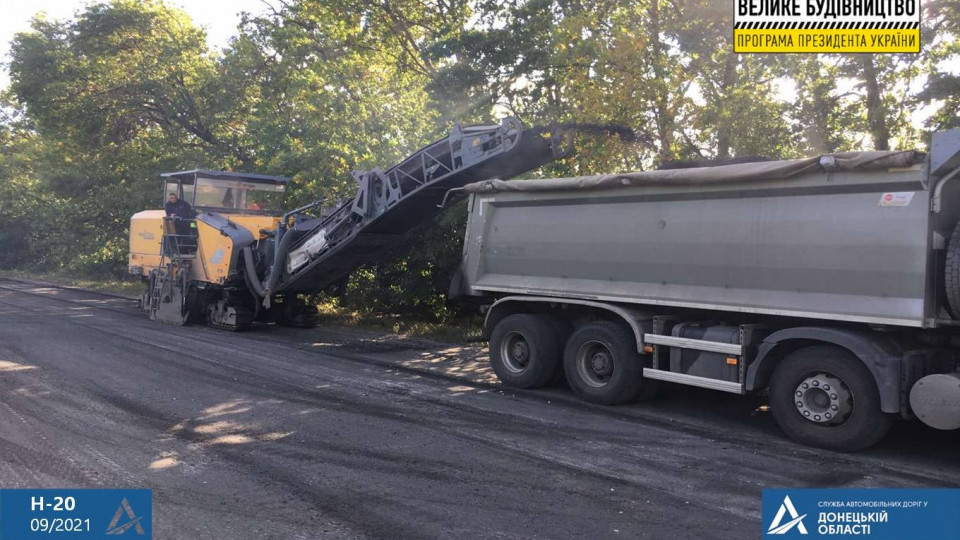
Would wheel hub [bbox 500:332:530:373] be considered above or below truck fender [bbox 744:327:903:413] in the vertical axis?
below

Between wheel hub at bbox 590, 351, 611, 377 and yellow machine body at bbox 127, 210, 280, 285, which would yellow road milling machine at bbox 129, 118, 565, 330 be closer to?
yellow machine body at bbox 127, 210, 280, 285

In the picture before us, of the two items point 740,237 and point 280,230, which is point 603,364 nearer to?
point 740,237

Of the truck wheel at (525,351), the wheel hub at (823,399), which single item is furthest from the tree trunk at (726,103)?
the wheel hub at (823,399)

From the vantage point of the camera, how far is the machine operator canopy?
15.6 meters

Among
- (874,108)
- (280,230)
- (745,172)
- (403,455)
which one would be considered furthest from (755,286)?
(280,230)

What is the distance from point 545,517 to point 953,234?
4.16 m

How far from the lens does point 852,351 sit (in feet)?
20.8

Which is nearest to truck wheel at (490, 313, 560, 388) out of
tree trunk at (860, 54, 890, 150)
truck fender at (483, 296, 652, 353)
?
truck fender at (483, 296, 652, 353)

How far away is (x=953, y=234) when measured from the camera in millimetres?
6000

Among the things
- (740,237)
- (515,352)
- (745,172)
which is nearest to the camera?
(745,172)

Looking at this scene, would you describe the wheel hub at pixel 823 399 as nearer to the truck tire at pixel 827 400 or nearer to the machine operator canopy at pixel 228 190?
the truck tire at pixel 827 400

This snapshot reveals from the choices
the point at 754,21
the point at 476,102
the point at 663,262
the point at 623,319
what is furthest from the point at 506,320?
the point at 476,102

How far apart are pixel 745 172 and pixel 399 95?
13764mm

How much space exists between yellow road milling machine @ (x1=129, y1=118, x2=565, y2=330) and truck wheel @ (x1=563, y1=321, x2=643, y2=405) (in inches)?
123
